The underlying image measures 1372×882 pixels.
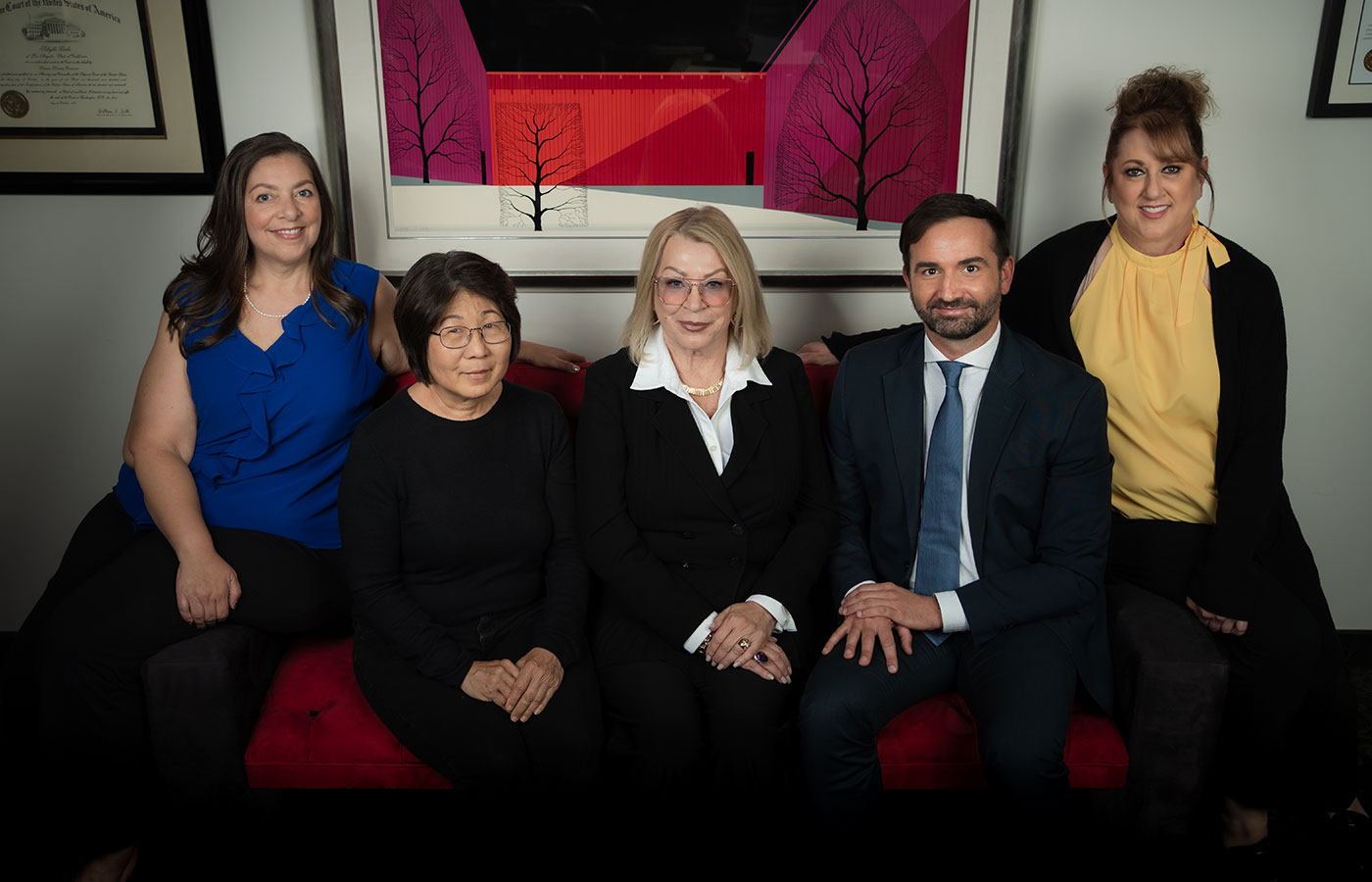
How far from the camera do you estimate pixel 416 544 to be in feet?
6.03

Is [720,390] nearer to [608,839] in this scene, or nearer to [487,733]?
[487,733]

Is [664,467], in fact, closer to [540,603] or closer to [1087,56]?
[540,603]

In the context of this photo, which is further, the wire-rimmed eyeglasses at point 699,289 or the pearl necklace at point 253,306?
the pearl necklace at point 253,306

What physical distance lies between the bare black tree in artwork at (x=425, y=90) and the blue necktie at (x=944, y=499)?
58.9 inches

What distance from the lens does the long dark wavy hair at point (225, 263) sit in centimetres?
199

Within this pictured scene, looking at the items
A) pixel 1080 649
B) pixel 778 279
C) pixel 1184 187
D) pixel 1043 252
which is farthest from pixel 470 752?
pixel 1184 187

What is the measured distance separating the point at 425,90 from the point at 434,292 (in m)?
1.01

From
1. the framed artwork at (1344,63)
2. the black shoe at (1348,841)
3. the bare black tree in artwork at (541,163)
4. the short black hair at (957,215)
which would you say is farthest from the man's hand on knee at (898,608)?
the framed artwork at (1344,63)

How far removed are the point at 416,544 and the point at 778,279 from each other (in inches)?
52.9

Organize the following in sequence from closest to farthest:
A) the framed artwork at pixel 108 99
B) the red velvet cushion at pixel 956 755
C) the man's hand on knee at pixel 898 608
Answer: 1. the red velvet cushion at pixel 956 755
2. the man's hand on knee at pixel 898 608
3. the framed artwork at pixel 108 99

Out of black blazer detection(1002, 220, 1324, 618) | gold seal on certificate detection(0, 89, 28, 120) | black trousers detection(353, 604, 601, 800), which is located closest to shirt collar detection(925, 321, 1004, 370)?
black blazer detection(1002, 220, 1324, 618)

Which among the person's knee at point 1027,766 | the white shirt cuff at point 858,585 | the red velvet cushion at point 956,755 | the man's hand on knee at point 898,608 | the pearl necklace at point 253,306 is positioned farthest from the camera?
the pearl necklace at point 253,306

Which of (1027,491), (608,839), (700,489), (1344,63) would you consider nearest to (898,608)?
(1027,491)

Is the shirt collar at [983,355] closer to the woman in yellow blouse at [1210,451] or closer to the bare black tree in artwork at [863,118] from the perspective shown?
the woman in yellow blouse at [1210,451]
